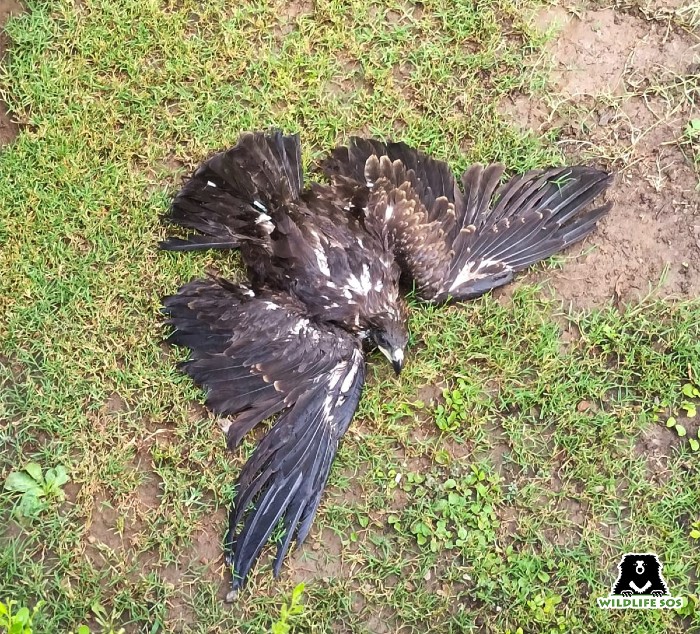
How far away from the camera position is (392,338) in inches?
118

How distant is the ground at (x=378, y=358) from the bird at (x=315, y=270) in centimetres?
16

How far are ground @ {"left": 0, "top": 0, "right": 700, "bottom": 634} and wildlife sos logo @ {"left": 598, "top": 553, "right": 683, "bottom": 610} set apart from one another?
0.04 meters

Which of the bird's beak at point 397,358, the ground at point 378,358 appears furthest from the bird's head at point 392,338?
the ground at point 378,358

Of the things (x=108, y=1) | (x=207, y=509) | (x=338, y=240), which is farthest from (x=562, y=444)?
A: (x=108, y=1)

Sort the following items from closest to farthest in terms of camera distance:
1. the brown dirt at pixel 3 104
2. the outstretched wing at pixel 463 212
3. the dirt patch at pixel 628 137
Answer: the outstretched wing at pixel 463 212 < the dirt patch at pixel 628 137 < the brown dirt at pixel 3 104

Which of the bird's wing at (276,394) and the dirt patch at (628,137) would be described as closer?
the bird's wing at (276,394)

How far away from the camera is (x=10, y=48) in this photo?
3.58 m

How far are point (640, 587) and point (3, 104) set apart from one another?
4.27 meters

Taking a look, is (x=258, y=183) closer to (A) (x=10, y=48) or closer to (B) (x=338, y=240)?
(B) (x=338, y=240)

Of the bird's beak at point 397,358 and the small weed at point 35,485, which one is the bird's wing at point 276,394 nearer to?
the bird's beak at point 397,358

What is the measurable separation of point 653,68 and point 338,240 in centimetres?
207

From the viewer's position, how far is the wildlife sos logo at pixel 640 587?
3.11 metres

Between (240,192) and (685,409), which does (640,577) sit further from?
(240,192)

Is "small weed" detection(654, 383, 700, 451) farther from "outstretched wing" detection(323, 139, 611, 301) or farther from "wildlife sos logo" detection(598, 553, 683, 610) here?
"outstretched wing" detection(323, 139, 611, 301)
